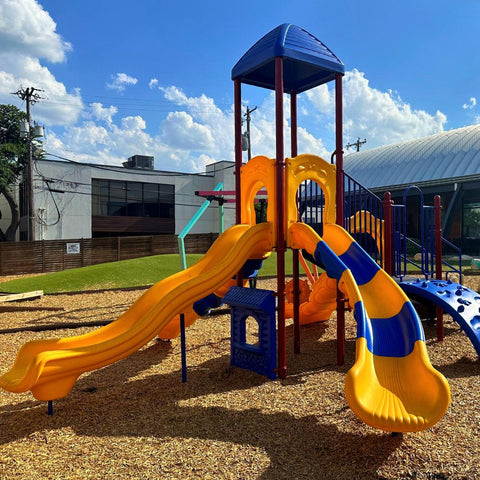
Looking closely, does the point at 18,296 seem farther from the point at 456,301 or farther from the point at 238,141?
the point at 456,301

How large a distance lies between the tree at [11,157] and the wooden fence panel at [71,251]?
8.43m

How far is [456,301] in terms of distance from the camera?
6293 millimetres

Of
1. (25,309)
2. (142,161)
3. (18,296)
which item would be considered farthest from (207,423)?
(142,161)

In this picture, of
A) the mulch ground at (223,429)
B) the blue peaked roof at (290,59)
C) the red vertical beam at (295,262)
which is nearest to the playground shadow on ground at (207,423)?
the mulch ground at (223,429)

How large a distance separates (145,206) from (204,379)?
29.3 metres

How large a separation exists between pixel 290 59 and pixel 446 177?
82.6 feet

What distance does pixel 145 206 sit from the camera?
33.7m

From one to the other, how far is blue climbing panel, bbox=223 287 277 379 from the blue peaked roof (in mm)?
3322

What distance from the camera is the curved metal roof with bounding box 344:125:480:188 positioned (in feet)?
92.3

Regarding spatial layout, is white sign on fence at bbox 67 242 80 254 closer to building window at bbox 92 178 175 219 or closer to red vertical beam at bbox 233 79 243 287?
building window at bbox 92 178 175 219

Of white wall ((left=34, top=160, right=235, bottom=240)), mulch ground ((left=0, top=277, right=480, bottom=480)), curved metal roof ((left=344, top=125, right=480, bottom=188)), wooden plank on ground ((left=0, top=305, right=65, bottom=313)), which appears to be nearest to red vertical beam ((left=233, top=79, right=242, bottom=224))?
mulch ground ((left=0, top=277, right=480, bottom=480))

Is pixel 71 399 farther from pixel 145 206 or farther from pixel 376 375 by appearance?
pixel 145 206

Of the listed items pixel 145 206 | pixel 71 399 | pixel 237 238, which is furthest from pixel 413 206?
pixel 71 399

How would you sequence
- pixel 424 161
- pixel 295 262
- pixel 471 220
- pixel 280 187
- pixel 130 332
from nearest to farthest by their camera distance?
1. pixel 130 332
2. pixel 280 187
3. pixel 295 262
4. pixel 471 220
5. pixel 424 161
